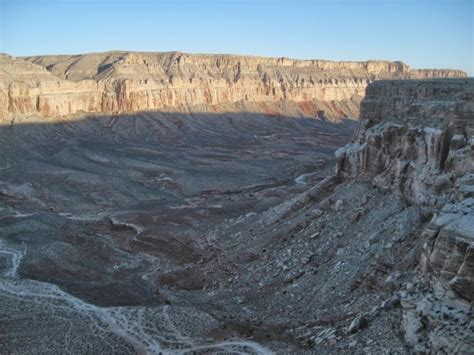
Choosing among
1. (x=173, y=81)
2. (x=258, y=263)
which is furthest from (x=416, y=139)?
(x=173, y=81)

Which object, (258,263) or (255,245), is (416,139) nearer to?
(258,263)

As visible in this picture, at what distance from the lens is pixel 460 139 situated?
22.6 metres

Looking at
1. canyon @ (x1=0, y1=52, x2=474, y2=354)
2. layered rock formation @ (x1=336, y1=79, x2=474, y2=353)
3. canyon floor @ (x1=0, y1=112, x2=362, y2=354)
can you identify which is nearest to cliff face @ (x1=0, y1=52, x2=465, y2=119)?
canyon floor @ (x1=0, y1=112, x2=362, y2=354)

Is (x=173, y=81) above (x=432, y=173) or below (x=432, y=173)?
above

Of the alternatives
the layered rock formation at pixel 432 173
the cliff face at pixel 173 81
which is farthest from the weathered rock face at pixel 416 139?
the cliff face at pixel 173 81

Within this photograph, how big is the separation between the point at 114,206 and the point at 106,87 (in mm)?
43511

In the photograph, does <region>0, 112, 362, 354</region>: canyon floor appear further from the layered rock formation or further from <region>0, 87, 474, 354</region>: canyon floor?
A: the layered rock formation

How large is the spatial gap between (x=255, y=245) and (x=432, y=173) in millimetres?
12872

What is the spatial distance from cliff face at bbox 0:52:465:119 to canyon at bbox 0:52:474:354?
35.4 feet

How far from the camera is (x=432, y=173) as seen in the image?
24.0 meters

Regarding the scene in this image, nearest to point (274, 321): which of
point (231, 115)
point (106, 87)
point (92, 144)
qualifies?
point (92, 144)

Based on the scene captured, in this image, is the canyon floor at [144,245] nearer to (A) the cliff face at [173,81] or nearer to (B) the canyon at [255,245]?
(B) the canyon at [255,245]

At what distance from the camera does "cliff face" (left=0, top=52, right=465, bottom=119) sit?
77.9 meters

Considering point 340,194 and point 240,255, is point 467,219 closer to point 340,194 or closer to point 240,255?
point 340,194
